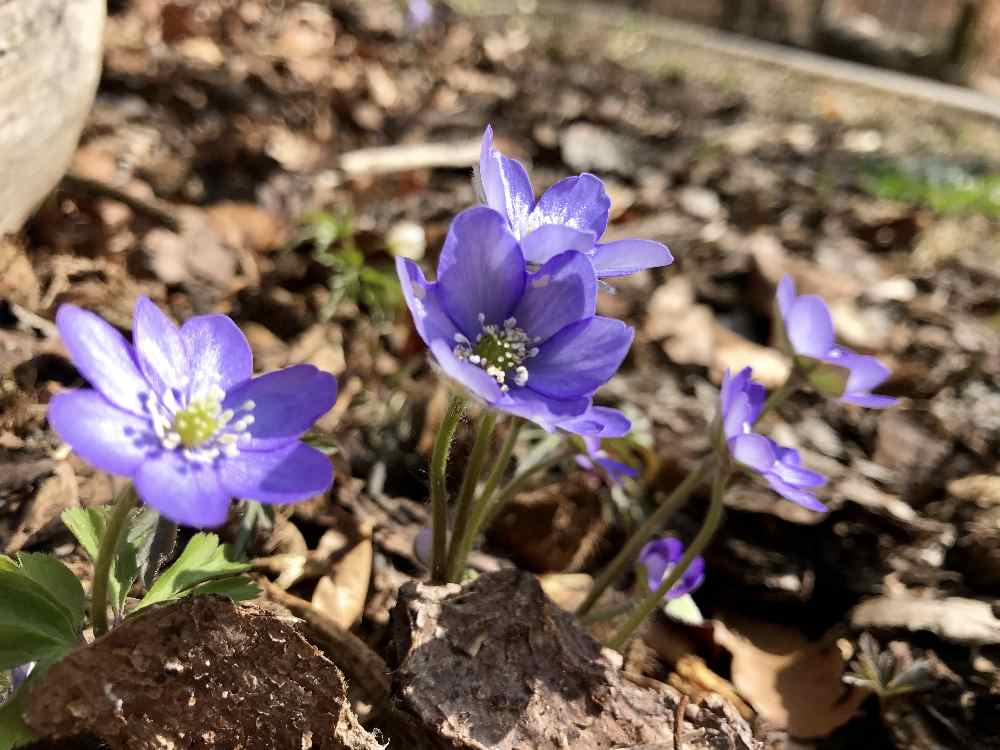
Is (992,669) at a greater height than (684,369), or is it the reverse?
(992,669)

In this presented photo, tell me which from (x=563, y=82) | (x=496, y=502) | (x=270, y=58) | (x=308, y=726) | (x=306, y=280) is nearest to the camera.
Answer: (x=308, y=726)

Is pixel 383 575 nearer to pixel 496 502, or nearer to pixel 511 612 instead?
pixel 496 502

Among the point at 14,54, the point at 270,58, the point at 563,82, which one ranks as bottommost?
the point at 563,82

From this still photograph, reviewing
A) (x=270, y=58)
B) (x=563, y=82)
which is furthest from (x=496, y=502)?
(x=563, y=82)

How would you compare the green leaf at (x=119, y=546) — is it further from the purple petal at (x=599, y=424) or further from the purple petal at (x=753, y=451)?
the purple petal at (x=753, y=451)

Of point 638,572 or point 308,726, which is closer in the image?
point 308,726

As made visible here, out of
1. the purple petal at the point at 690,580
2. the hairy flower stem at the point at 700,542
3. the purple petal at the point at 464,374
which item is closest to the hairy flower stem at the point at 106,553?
A: the purple petal at the point at 464,374

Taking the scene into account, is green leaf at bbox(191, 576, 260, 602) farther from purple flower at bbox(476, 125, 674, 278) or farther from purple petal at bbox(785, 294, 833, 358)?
purple petal at bbox(785, 294, 833, 358)
